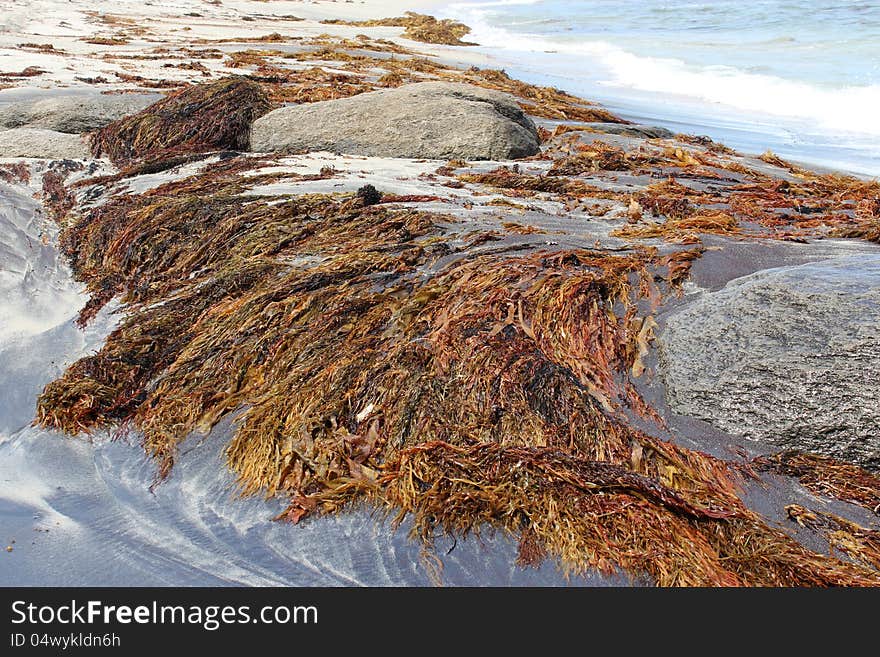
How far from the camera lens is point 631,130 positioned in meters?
8.80

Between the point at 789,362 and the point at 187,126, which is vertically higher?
the point at 789,362

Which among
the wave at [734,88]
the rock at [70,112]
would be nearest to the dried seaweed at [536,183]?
the rock at [70,112]

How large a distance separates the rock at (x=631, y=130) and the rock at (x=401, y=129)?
5.00 feet

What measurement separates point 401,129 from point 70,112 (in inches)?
175

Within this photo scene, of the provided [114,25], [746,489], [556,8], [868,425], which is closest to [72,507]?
[746,489]

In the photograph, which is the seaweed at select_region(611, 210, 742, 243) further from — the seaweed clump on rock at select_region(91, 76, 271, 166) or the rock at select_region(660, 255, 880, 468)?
the seaweed clump on rock at select_region(91, 76, 271, 166)

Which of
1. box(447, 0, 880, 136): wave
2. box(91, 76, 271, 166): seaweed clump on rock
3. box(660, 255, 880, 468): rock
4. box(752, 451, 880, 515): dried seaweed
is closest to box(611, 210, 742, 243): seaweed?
box(660, 255, 880, 468): rock

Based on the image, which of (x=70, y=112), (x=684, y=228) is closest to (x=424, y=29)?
(x=70, y=112)

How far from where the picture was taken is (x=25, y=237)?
5578 mm

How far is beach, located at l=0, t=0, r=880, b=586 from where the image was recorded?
2719mm

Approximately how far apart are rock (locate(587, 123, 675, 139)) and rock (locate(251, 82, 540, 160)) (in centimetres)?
152

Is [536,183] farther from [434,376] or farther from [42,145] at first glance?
[42,145]
